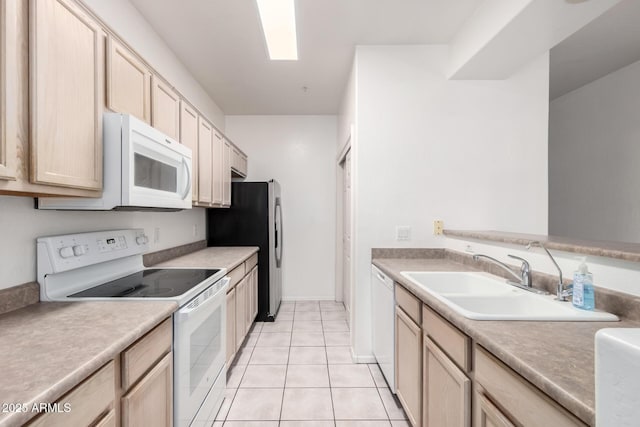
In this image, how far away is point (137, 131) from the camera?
4.50ft

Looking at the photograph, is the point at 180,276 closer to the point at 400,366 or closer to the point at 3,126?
the point at 3,126

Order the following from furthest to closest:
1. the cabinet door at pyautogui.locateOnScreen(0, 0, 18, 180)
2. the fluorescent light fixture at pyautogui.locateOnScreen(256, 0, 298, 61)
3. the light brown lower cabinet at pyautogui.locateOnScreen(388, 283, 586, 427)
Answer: the fluorescent light fixture at pyautogui.locateOnScreen(256, 0, 298, 61), the cabinet door at pyautogui.locateOnScreen(0, 0, 18, 180), the light brown lower cabinet at pyautogui.locateOnScreen(388, 283, 586, 427)

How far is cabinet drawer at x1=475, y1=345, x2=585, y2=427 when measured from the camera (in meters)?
0.68

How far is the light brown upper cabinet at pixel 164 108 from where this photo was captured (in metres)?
1.76

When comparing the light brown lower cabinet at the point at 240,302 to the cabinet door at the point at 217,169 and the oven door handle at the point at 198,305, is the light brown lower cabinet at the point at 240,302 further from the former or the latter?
the cabinet door at the point at 217,169

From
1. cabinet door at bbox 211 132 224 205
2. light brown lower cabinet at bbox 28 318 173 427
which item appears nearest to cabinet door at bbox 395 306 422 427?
light brown lower cabinet at bbox 28 318 173 427

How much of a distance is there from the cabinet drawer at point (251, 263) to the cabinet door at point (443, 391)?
1856 millimetres

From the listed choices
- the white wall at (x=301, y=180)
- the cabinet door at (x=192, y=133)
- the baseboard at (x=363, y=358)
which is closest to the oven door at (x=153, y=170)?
the cabinet door at (x=192, y=133)

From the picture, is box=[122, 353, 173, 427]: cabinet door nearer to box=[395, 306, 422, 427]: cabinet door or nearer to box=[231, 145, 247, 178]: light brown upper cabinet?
box=[395, 306, 422, 427]: cabinet door

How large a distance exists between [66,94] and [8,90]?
23 centimetres

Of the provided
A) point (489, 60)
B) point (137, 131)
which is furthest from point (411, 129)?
point (137, 131)

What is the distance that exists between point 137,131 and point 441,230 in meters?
2.20

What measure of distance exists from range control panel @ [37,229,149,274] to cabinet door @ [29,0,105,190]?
1.24 ft

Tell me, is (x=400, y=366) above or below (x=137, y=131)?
below
